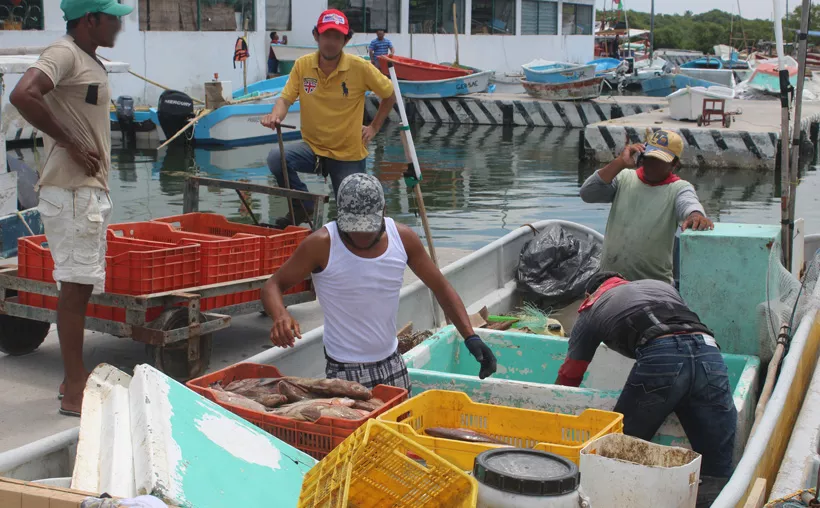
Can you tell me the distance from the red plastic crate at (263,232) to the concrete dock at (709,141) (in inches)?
572

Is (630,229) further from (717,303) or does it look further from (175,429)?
(175,429)

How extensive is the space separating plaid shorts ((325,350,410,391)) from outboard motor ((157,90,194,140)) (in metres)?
18.8

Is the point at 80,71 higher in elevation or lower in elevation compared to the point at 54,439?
higher

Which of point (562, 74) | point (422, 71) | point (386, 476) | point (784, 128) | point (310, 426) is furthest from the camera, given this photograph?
point (562, 74)

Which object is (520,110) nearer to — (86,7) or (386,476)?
(86,7)

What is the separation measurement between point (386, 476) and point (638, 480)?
0.91 meters

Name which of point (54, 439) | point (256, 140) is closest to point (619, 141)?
point (256, 140)

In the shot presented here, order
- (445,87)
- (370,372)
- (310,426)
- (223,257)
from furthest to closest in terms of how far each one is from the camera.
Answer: (445,87), (223,257), (370,372), (310,426)

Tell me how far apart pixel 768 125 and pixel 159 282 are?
18.9 meters

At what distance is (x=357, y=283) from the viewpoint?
4133mm

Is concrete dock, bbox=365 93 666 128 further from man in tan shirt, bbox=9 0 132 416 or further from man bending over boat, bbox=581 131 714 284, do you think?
man in tan shirt, bbox=9 0 132 416

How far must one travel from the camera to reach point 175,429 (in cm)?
311

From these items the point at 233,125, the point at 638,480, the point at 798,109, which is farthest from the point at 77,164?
the point at 233,125

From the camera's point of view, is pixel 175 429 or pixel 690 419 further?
pixel 690 419
